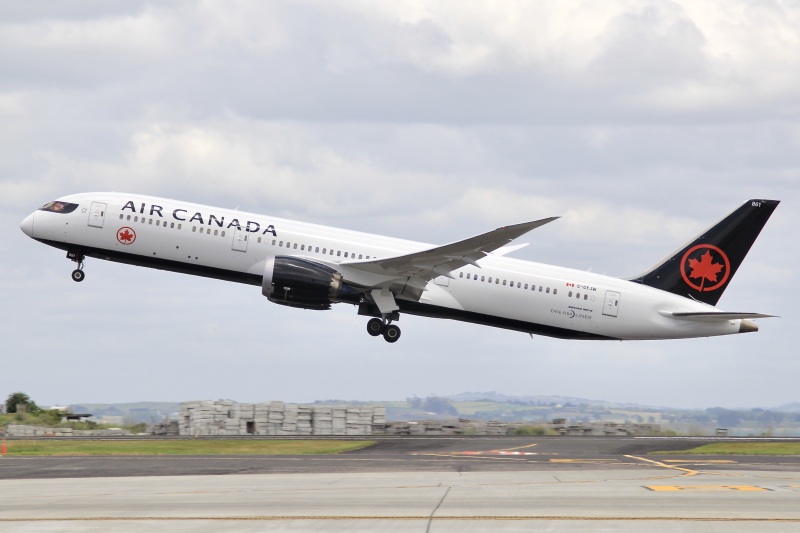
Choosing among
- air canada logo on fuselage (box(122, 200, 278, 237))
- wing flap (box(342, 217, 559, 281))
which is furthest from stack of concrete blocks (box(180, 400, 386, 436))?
air canada logo on fuselage (box(122, 200, 278, 237))

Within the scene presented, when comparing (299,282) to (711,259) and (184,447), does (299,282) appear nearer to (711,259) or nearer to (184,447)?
(184,447)

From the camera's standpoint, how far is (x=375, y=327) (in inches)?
1898

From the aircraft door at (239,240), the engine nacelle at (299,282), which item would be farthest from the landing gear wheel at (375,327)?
the aircraft door at (239,240)

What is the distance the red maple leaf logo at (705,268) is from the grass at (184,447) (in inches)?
660

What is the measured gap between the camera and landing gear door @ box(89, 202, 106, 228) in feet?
152

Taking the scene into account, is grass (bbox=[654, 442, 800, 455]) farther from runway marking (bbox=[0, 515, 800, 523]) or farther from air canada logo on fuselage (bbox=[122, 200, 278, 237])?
runway marking (bbox=[0, 515, 800, 523])

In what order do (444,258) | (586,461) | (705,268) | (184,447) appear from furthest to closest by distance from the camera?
(705,268)
(444,258)
(184,447)
(586,461)

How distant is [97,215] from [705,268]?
2655cm

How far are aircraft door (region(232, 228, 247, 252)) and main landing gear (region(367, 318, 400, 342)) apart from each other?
6617 millimetres

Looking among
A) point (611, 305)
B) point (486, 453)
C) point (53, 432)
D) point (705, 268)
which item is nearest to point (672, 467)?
point (486, 453)

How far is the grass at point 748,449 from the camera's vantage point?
41188 millimetres

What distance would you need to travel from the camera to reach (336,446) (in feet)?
139

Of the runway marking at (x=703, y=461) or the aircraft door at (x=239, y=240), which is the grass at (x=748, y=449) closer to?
the runway marking at (x=703, y=461)

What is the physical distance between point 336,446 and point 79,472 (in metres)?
11.7
